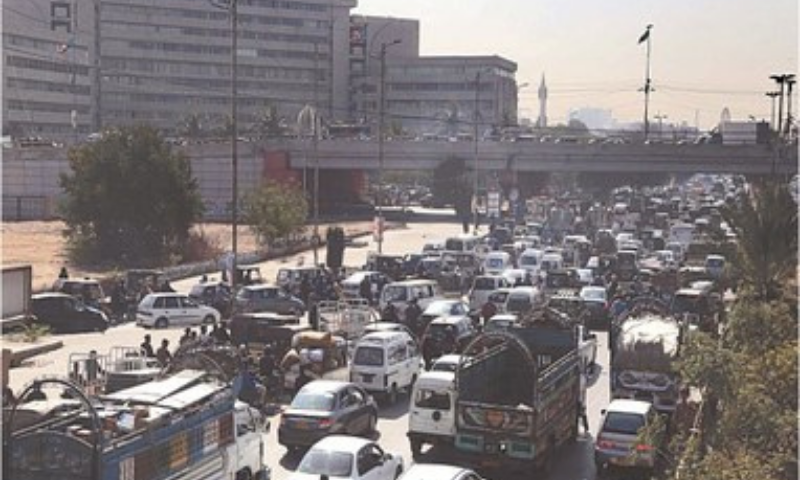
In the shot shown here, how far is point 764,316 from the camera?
18859 mm

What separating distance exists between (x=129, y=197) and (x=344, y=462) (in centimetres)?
3893

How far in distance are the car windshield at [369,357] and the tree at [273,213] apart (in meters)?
35.3

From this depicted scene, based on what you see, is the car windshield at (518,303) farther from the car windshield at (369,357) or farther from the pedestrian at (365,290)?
the car windshield at (369,357)

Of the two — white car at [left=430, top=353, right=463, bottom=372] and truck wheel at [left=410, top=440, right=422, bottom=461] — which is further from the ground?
white car at [left=430, top=353, right=463, bottom=372]

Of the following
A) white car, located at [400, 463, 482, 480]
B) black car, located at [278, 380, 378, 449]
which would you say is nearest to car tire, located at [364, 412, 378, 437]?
black car, located at [278, 380, 378, 449]

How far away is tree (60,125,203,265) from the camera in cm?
5328

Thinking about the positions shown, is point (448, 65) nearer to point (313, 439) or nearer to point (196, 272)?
point (196, 272)

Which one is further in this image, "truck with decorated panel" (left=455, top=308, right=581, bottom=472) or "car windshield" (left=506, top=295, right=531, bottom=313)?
"car windshield" (left=506, top=295, right=531, bottom=313)

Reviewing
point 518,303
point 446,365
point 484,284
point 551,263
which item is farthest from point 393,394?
point 551,263

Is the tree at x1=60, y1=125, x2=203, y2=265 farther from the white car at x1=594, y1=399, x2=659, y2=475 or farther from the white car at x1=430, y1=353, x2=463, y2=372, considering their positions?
the white car at x1=594, y1=399, x2=659, y2=475

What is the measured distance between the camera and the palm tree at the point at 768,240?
28453 mm

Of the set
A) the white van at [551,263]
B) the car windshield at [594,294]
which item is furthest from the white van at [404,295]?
the white van at [551,263]

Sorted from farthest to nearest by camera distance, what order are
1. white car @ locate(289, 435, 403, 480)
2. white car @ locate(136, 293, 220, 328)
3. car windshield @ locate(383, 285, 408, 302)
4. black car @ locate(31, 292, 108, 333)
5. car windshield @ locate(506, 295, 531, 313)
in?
1. car windshield @ locate(383, 285, 408, 302)
2. white car @ locate(136, 293, 220, 328)
3. car windshield @ locate(506, 295, 531, 313)
4. black car @ locate(31, 292, 108, 333)
5. white car @ locate(289, 435, 403, 480)

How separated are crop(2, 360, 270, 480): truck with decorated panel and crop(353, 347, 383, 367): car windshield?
6.41 m
